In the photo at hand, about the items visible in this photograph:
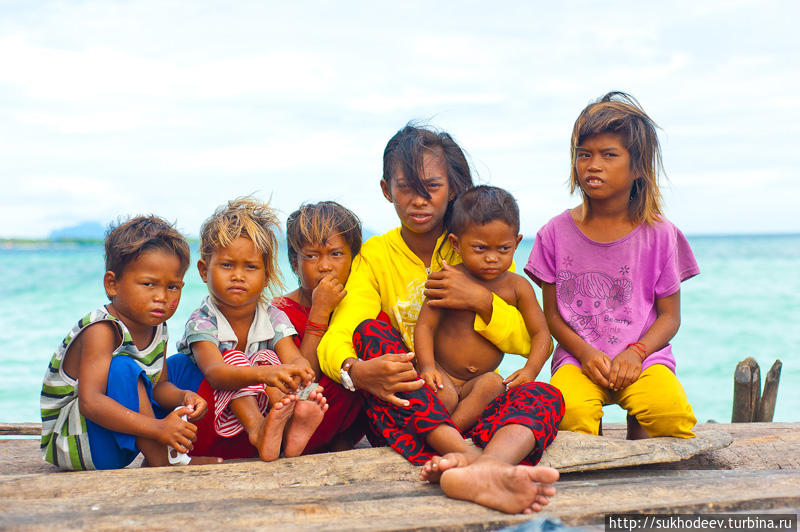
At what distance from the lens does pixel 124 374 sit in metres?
2.61

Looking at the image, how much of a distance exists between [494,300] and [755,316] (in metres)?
18.7

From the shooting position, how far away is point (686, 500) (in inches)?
86.4

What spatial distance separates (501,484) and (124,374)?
1.57 m

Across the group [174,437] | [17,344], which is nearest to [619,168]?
[174,437]

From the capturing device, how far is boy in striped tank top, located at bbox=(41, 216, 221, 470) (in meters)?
2.53

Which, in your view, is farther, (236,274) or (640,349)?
(640,349)

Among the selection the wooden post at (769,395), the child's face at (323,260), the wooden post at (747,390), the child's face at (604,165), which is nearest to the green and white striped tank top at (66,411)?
the child's face at (323,260)

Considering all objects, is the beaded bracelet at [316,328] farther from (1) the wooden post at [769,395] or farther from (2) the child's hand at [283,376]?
(1) the wooden post at [769,395]

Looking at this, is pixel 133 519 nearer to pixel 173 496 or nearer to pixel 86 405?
pixel 173 496

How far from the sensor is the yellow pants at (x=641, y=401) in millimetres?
2895

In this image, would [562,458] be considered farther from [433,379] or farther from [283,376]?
[283,376]

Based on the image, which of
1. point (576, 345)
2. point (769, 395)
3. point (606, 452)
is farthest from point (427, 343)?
point (769, 395)

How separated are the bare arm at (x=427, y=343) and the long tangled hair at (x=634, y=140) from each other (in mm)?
1055

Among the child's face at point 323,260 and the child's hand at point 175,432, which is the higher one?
the child's face at point 323,260
